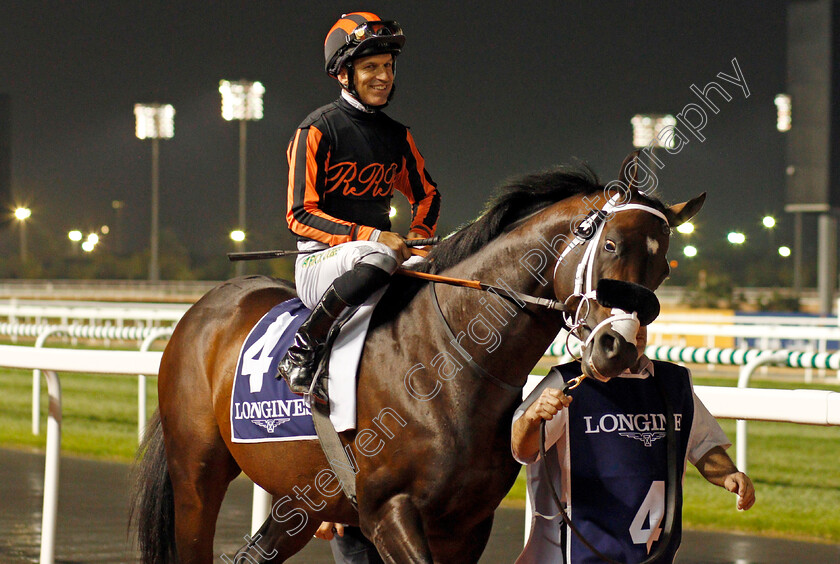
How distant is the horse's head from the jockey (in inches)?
24.3

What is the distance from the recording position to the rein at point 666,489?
2545 millimetres

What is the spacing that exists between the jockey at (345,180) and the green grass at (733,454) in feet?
11.0

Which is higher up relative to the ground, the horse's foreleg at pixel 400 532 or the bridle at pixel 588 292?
the bridle at pixel 588 292

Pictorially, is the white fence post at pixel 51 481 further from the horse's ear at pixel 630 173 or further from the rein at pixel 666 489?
the horse's ear at pixel 630 173

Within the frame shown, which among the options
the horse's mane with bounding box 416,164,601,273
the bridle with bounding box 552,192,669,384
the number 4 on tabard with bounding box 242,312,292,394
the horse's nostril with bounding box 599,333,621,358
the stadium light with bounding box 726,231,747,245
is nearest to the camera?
the horse's nostril with bounding box 599,333,621,358

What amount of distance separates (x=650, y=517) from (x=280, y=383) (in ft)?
3.93

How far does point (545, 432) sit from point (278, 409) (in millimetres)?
967

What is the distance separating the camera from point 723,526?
571cm

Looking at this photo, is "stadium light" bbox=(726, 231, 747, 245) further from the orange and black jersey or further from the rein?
the rein

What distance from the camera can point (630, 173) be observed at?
104 inches

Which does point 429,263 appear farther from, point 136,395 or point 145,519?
point 136,395

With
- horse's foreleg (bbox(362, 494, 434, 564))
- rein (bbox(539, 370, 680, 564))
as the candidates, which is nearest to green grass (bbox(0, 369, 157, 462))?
horse's foreleg (bbox(362, 494, 434, 564))

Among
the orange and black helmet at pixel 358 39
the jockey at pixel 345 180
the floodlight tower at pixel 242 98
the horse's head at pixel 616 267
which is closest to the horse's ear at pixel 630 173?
the horse's head at pixel 616 267

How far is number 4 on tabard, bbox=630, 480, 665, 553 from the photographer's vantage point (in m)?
2.57
